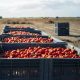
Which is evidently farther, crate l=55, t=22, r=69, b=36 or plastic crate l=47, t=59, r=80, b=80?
crate l=55, t=22, r=69, b=36

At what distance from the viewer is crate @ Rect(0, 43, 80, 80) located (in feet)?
19.9

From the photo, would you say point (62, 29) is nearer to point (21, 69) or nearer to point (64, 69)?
point (64, 69)

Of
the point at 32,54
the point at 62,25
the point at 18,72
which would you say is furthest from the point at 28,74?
the point at 62,25

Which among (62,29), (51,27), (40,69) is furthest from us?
(51,27)

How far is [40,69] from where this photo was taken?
6.08 metres

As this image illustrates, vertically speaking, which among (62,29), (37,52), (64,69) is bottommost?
(62,29)

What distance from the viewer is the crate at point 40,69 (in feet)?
19.9

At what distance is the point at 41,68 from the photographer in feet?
19.9

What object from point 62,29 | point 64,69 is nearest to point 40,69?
point 64,69

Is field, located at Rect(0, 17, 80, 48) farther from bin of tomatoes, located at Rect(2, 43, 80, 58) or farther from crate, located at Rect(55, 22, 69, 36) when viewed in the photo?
bin of tomatoes, located at Rect(2, 43, 80, 58)

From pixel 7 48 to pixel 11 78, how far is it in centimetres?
365

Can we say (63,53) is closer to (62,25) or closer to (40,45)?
(40,45)

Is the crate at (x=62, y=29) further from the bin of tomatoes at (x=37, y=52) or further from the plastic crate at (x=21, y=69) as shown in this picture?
the plastic crate at (x=21, y=69)

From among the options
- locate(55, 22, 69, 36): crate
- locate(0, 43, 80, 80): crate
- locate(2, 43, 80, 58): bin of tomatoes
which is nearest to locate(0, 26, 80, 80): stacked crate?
locate(0, 43, 80, 80): crate
